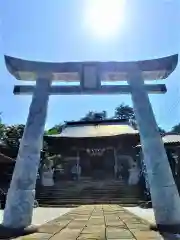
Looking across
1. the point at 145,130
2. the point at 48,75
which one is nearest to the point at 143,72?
the point at 145,130

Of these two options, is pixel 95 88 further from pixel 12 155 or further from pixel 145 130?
pixel 12 155

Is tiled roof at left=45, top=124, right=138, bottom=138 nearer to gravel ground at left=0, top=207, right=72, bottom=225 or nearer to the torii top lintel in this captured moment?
gravel ground at left=0, top=207, right=72, bottom=225

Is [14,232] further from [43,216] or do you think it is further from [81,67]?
[81,67]

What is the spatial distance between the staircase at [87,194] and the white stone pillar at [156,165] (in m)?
7.79

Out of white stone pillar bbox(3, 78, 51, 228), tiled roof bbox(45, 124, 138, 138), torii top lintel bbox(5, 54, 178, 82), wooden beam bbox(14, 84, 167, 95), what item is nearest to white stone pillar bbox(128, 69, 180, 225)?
wooden beam bbox(14, 84, 167, 95)

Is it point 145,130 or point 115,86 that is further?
point 115,86

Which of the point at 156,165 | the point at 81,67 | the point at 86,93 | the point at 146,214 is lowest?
the point at 146,214

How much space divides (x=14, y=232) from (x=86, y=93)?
387cm

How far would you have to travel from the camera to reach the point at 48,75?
8.36m

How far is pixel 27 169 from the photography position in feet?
24.2

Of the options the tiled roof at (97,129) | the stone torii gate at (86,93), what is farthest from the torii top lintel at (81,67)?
the tiled roof at (97,129)

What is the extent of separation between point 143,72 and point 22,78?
3248 millimetres

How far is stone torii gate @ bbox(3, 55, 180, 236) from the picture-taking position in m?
7.07

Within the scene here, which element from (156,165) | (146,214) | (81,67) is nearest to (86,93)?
(81,67)
